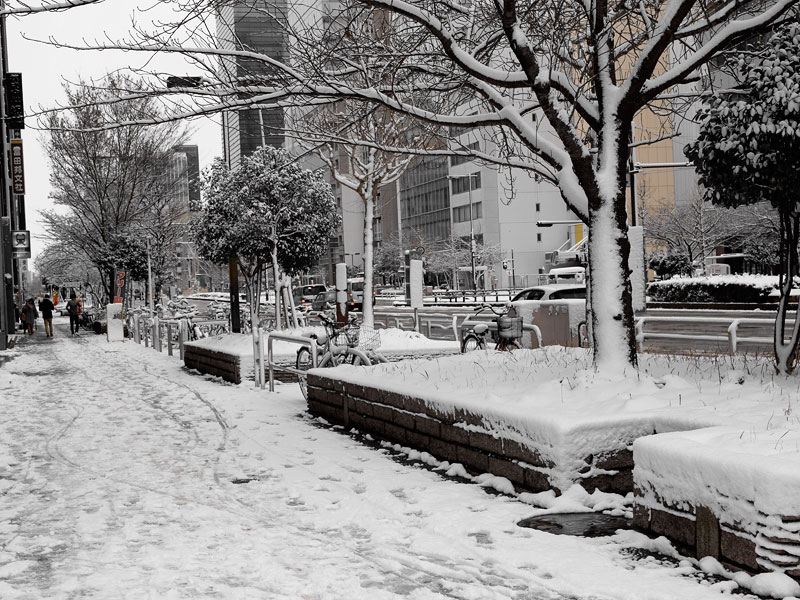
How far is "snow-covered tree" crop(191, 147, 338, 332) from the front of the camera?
977 inches

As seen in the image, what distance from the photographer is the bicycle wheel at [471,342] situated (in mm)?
16906

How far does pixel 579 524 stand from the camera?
223 inches

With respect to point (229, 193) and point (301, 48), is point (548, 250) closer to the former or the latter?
point (229, 193)

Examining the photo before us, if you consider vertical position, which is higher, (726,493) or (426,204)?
(426,204)

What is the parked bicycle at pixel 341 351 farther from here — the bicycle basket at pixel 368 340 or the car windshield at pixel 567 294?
the car windshield at pixel 567 294

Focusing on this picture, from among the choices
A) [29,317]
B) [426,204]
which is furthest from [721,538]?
[426,204]

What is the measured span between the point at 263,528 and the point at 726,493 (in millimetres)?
3006

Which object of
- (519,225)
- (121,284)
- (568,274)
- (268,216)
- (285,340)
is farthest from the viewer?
(519,225)

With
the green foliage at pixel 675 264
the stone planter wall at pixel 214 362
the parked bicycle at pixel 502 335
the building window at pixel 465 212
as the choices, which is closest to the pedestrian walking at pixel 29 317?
the stone planter wall at pixel 214 362

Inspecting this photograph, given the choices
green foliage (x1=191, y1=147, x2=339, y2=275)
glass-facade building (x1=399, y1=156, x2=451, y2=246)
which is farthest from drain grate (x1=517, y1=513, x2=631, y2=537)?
glass-facade building (x1=399, y1=156, x2=451, y2=246)

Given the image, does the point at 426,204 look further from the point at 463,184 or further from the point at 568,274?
the point at 568,274

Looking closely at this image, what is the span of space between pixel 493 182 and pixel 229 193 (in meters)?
74.4

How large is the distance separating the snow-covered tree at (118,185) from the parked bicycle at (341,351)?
21.5 m

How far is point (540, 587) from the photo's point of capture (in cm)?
457
